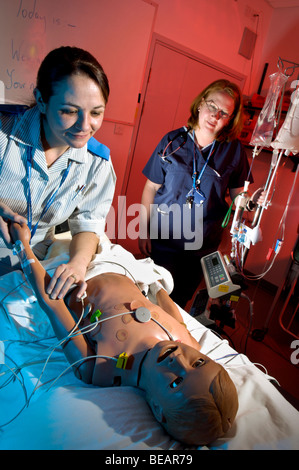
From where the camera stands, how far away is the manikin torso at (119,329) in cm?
109

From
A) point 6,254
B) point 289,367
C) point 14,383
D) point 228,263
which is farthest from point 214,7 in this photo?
point 14,383

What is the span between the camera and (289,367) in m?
2.47

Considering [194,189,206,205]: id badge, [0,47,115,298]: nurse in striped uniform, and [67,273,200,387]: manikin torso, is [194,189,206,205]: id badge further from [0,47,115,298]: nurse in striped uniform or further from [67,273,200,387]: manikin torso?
[67,273,200,387]: manikin torso

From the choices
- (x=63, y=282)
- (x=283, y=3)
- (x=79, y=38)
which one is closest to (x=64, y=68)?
(x=63, y=282)

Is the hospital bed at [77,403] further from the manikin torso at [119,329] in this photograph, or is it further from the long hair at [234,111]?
the long hair at [234,111]

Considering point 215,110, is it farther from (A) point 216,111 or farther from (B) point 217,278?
(B) point 217,278

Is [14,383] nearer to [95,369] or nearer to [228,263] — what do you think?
[95,369]

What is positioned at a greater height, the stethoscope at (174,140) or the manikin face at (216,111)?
the manikin face at (216,111)

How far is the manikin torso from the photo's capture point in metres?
1.09

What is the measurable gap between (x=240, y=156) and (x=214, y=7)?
2129 mm

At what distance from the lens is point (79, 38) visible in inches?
94.8

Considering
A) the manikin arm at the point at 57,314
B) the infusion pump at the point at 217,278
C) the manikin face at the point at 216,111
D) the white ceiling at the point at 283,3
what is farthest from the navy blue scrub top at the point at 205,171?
the white ceiling at the point at 283,3

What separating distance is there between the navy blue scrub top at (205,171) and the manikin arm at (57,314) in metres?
1.01

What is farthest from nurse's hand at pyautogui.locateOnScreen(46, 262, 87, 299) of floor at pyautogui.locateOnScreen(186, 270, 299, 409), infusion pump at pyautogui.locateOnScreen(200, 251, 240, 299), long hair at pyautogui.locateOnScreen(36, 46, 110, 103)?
floor at pyautogui.locateOnScreen(186, 270, 299, 409)
